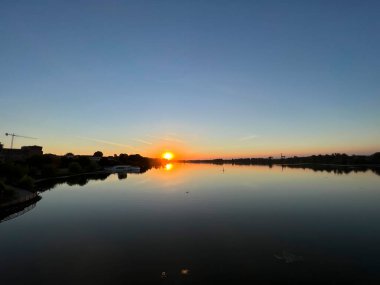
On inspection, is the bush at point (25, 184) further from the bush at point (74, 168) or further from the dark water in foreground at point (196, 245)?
the bush at point (74, 168)

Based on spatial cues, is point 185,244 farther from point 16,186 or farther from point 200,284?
point 16,186

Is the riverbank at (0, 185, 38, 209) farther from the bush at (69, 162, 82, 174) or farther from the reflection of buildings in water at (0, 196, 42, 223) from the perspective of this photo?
the bush at (69, 162, 82, 174)

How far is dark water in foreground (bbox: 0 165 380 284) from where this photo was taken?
22078 mm

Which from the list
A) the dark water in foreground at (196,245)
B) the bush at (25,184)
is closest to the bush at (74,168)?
the bush at (25,184)

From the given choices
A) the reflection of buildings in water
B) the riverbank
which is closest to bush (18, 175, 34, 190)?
the riverbank

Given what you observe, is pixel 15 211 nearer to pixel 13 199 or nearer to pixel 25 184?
pixel 13 199

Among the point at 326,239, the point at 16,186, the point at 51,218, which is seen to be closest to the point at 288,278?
the point at 326,239

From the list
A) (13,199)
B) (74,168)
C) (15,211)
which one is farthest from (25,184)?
(74,168)

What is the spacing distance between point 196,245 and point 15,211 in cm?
3544

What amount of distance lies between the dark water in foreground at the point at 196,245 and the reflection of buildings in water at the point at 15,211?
4.12 ft

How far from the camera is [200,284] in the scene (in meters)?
20.5

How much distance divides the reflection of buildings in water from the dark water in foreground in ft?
4.12

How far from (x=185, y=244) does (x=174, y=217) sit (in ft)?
48.3

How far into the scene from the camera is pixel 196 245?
97.7 ft
